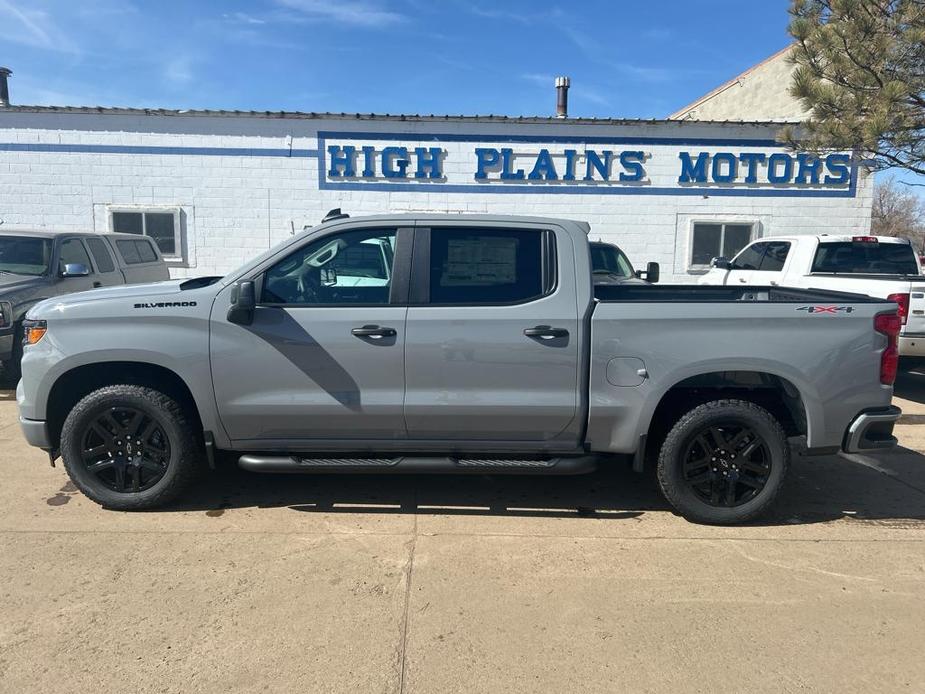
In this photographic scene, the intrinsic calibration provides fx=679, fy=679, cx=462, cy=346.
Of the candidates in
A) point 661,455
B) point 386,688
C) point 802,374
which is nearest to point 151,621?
point 386,688

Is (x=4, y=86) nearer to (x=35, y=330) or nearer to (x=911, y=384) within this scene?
(x=35, y=330)

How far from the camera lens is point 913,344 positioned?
7285 millimetres

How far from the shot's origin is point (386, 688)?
2.68 m

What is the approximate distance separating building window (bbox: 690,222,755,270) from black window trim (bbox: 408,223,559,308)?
31.8 feet

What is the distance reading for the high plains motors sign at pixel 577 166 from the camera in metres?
12.5

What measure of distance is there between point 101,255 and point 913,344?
9879 mm

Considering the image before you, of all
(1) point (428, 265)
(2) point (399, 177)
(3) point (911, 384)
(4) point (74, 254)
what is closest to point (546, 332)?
(1) point (428, 265)

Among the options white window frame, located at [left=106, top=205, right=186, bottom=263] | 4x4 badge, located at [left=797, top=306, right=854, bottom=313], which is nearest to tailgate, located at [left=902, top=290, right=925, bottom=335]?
4x4 badge, located at [left=797, top=306, right=854, bottom=313]

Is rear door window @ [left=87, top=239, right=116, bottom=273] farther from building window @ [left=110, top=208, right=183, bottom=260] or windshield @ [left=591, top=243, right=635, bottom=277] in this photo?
windshield @ [left=591, top=243, right=635, bottom=277]

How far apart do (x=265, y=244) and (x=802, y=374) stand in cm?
1059

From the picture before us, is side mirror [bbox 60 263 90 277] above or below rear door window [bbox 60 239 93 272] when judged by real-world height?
below

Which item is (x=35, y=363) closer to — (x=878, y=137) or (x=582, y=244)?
(x=582, y=244)

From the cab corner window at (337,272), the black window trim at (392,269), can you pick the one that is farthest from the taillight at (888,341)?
the cab corner window at (337,272)

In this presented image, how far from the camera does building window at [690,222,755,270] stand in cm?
1300
